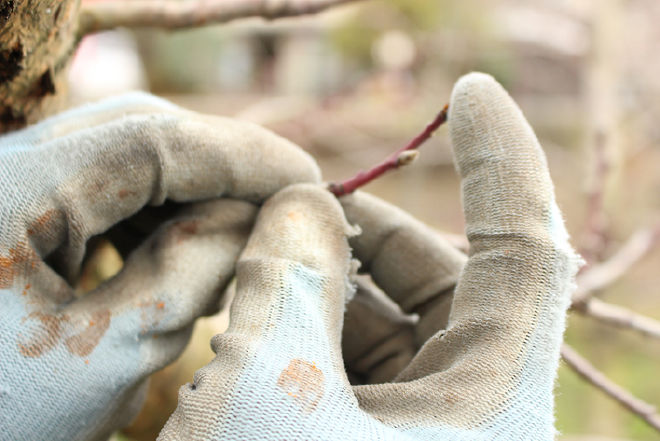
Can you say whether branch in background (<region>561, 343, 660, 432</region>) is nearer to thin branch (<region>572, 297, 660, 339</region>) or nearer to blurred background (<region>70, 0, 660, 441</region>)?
thin branch (<region>572, 297, 660, 339</region>)

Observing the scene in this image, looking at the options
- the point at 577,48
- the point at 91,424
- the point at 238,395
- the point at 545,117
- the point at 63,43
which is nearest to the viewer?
the point at 238,395

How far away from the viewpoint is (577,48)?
3.10m

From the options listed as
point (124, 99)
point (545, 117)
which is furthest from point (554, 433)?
point (545, 117)

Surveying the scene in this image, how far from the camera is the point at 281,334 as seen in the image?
1.32 ft

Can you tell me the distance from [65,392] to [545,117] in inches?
183

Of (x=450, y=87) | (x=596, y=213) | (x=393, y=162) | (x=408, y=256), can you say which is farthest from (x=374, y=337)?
(x=450, y=87)

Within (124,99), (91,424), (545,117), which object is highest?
(124,99)

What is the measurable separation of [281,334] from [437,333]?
151 mm

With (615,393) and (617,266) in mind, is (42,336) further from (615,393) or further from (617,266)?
(617,266)

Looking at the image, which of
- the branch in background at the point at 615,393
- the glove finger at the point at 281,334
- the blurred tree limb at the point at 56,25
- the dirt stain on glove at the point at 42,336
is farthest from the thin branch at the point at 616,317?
the dirt stain on glove at the point at 42,336

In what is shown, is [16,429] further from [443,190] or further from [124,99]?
[443,190]

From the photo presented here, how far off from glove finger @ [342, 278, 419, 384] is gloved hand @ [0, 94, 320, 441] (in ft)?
0.54

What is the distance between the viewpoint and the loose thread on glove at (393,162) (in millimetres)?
504

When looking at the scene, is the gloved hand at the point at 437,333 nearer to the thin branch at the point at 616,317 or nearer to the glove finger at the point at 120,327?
the glove finger at the point at 120,327
